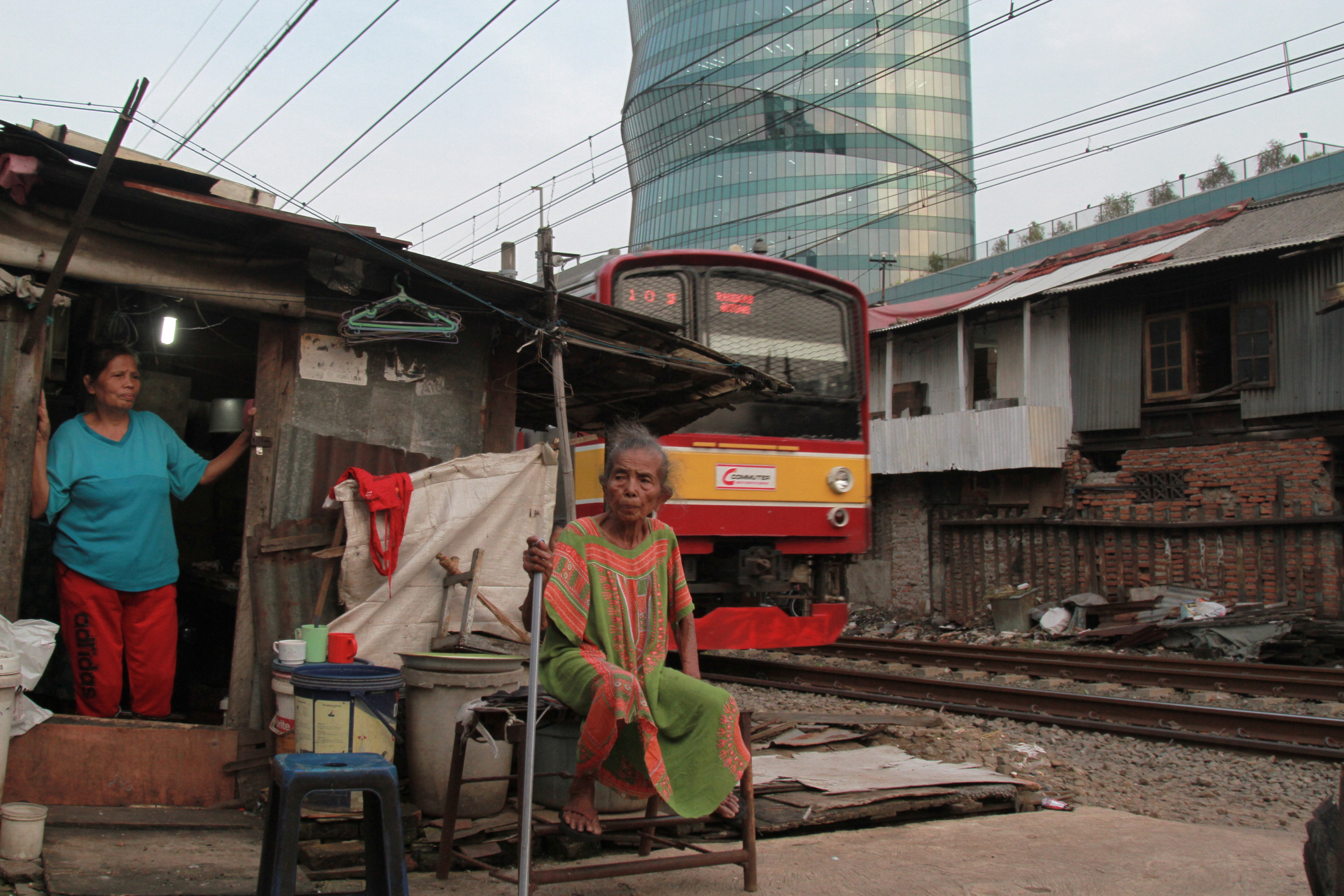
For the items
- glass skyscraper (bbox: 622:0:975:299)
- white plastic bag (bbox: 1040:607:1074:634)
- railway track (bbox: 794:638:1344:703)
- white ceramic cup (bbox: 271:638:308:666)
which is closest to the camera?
white ceramic cup (bbox: 271:638:308:666)

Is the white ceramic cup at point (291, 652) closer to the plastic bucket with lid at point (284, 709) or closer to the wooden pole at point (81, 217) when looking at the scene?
the plastic bucket with lid at point (284, 709)

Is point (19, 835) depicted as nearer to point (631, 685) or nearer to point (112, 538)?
point (112, 538)

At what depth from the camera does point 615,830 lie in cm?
334

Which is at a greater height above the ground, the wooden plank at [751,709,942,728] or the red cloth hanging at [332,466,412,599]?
the red cloth hanging at [332,466,412,599]

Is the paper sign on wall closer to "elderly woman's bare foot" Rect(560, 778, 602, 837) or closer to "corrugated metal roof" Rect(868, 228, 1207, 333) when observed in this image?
"elderly woman's bare foot" Rect(560, 778, 602, 837)

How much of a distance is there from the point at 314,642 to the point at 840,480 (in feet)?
16.5

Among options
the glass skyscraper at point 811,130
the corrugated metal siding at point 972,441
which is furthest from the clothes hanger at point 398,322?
the glass skyscraper at point 811,130

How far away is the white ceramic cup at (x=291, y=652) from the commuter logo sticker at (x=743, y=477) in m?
4.01

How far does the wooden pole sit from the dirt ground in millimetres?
2562

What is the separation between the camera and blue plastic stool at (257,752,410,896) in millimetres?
2465

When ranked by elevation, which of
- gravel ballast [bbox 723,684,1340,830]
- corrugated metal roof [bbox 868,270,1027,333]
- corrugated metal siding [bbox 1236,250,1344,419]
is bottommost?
gravel ballast [bbox 723,684,1340,830]

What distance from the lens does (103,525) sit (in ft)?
14.1

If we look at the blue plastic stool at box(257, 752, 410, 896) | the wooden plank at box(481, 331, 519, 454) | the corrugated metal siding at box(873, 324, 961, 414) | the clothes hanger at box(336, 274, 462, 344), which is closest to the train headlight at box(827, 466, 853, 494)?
the wooden plank at box(481, 331, 519, 454)

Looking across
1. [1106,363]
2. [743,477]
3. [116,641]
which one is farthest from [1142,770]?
[1106,363]
